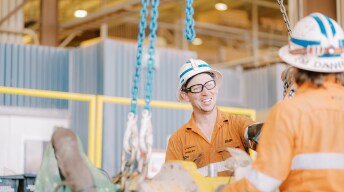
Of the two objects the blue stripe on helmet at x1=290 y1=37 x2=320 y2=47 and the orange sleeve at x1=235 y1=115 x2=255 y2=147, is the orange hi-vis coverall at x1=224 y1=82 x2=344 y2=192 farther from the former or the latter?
the orange sleeve at x1=235 y1=115 x2=255 y2=147

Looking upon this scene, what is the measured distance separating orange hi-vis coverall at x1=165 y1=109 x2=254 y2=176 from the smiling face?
0.46 ft

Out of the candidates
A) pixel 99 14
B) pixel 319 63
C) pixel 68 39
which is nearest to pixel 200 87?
pixel 319 63

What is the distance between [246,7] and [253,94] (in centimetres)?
638

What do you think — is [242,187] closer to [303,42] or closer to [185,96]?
[303,42]

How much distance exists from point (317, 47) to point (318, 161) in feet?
2.03

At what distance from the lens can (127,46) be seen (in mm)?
11008

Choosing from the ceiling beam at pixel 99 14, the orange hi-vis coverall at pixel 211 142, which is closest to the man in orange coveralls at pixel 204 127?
the orange hi-vis coverall at pixel 211 142

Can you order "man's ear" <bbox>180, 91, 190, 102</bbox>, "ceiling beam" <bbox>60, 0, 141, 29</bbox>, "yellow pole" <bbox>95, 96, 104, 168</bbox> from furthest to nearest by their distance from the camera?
"ceiling beam" <bbox>60, 0, 141, 29</bbox>
"yellow pole" <bbox>95, 96, 104, 168</bbox>
"man's ear" <bbox>180, 91, 190, 102</bbox>

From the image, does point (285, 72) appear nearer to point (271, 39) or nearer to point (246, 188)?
point (246, 188)

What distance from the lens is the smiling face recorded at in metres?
5.15

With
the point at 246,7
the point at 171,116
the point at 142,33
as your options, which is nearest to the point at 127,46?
the point at 171,116

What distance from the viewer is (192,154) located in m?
5.16

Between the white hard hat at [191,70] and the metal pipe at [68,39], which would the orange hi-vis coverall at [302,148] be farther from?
the metal pipe at [68,39]

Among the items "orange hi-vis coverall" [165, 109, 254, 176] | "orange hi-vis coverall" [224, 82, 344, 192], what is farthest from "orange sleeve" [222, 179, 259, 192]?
"orange hi-vis coverall" [165, 109, 254, 176]
